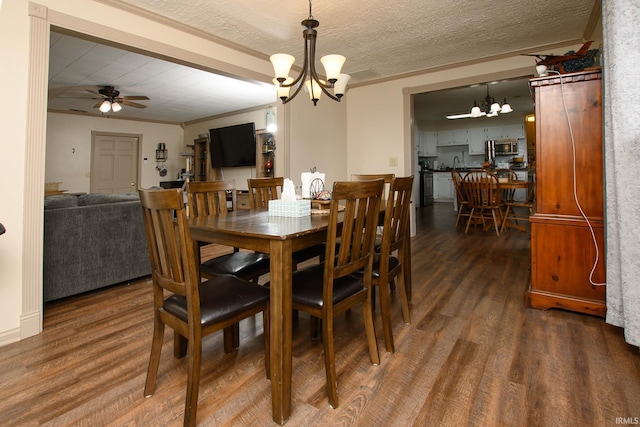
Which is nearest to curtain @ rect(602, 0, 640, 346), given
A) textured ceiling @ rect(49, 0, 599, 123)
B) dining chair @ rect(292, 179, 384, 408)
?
dining chair @ rect(292, 179, 384, 408)

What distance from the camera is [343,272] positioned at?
1.47 m

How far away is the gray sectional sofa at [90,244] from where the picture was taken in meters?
2.51

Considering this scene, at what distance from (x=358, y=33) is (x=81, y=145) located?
23.1 feet

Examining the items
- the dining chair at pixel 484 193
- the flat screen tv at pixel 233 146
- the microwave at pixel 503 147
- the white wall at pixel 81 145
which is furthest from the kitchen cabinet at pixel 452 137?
the white wall at pixel 81 145

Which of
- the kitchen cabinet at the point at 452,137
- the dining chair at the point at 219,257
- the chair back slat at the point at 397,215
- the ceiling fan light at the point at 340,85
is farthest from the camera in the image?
the kitchen cabinet at the point at 452,137

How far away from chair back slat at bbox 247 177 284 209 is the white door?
21.4ft

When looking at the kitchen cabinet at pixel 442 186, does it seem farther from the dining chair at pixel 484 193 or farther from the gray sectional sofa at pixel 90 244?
the gray sectional sofa at pixel 90 244

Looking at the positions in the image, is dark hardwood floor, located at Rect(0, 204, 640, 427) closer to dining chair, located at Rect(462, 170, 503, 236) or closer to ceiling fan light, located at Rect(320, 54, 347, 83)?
ceiling fan light, located at Rect(320, 54, 347, 83)

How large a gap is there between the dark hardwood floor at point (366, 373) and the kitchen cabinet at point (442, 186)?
8.17m

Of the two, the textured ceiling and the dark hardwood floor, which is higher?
the textured ceiling

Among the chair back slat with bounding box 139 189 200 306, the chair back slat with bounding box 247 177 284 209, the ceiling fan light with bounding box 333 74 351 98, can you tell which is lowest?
the chair back slat with bounding box 139 189 200 306

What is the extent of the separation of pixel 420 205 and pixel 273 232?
859 cm

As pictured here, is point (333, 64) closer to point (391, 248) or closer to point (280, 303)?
point (391, 248)

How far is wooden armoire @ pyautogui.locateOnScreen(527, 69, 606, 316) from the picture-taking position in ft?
6.93
